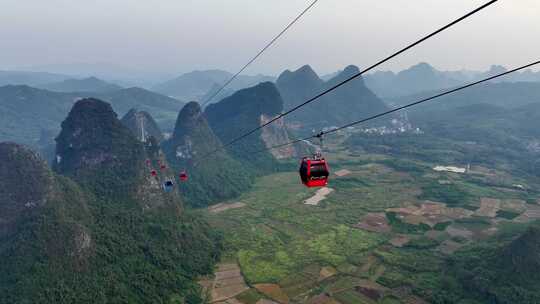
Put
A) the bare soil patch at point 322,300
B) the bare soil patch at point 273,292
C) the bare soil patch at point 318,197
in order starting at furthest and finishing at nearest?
the bare soil patch at point 318,197, the bare soil patch at point 273,292, the bare soil patch at point 322,300

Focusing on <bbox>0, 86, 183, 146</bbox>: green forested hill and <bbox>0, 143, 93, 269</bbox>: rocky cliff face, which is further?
<bbox>0, 86, 183, 146</bbox>: green forested hill

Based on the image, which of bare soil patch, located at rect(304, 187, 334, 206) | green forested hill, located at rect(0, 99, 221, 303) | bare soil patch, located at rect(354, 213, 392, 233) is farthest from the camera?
bare soil patch, located at rect(304, 187, 334, 206)

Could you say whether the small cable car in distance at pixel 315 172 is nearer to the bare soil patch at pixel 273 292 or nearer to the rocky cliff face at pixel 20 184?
the bare soil patch at pixel 273 292

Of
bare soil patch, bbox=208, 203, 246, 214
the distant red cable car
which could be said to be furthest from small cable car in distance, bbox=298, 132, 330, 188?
bare soil patch, bbox=208, 203, 246, 214

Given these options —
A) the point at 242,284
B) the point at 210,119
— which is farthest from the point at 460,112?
the point at 242,284

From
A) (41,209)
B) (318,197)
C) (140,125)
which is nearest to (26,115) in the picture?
(140,125)

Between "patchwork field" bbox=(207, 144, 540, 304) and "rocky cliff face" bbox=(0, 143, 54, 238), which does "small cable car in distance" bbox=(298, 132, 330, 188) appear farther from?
"rocky cliff face" bbox=(0, 143, 54, 238)

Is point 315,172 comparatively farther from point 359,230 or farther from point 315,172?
point 359,230

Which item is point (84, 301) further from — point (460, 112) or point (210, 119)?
point (460, 112)

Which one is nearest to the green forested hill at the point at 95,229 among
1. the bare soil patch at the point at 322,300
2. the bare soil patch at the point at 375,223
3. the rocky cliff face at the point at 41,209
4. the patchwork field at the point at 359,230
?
the rocky cliff face at the point at 41,209

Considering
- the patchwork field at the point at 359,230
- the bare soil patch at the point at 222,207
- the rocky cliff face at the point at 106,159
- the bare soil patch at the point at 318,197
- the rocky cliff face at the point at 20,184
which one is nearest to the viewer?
the rocky cliff face at the point at 20,184
